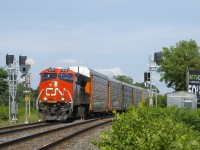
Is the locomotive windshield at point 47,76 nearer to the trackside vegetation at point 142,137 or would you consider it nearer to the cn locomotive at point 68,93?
the cn locomotive at point 68,93

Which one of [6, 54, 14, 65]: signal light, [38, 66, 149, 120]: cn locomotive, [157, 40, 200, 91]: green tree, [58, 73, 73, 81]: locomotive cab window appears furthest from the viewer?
[157, 40, 200, 91]: green tree

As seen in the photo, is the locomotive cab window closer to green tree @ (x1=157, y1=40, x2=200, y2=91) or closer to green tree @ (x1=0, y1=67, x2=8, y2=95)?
green tree @ (x1=157, y1=40, x2=200, y2=91)

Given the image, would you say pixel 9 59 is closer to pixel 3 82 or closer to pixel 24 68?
pixel 24 68

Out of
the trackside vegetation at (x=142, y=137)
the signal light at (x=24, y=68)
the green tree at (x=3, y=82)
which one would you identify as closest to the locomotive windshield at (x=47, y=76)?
the signal light at (x=24, y=68)

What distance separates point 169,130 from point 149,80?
29.3 metres

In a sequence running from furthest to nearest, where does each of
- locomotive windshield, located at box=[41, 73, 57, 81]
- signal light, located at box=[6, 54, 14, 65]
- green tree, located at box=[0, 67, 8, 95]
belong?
1. green tree, located at box=[0, 67, 8, 95]
2. signal light, located at box=[6, 54, 14, 65]
3. locomotive windshield, located at box=[41, 73, 57, 81]

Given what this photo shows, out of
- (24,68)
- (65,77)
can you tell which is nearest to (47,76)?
(65,77)

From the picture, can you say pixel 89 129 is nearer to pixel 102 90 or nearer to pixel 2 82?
pixel 102 90

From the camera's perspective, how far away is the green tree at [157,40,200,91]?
190 feet

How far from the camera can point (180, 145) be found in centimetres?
553

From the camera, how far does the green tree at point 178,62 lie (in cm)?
5784

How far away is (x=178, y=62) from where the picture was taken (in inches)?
2314

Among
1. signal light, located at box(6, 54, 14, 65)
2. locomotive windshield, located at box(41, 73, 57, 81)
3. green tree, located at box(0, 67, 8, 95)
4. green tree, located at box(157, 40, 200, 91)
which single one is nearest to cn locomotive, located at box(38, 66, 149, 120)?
locomotive windshield, located at box(41, 73, 57, 81)

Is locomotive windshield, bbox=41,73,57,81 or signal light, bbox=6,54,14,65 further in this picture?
signal light, bbox=6,54,14,65
